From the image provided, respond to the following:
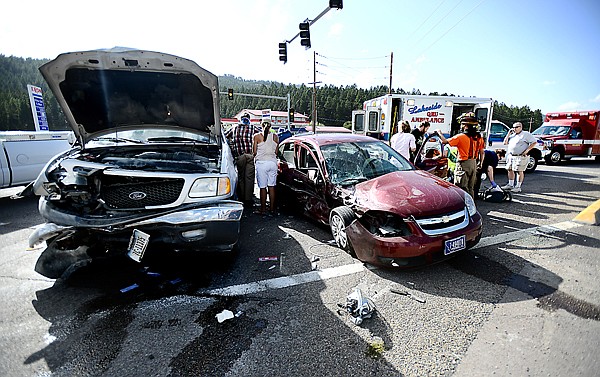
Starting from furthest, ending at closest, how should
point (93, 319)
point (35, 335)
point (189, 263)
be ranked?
point (189, 263) → point (93, 319) → point (35, 335)

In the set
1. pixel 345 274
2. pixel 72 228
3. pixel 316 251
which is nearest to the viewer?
pixel 72 228

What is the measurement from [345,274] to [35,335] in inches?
112

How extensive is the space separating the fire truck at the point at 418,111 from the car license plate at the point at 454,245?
27.8ft

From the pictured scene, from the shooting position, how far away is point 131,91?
4.23 meters

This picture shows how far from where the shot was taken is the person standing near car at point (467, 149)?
19.1 ft

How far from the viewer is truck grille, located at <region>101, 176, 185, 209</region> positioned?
3.19 metres

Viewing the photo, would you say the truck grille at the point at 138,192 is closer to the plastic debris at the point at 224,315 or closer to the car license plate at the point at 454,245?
the plastic debris at the point at 224,315

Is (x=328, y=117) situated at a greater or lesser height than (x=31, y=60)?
lesser

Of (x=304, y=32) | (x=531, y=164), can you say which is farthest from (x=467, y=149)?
(x=304, y=32)

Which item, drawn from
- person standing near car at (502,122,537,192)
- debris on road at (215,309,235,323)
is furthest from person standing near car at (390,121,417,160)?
debris on road at (215,309,235,323)

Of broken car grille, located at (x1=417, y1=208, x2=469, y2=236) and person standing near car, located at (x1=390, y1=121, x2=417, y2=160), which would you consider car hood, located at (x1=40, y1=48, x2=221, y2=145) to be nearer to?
broken car grille, located at (x1=417, y1=208, x2=469, y2=236)

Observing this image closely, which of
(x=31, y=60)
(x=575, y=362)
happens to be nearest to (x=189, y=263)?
(x=575, y=362)

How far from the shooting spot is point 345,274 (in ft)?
11.6

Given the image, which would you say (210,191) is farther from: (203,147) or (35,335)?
(35,335)
